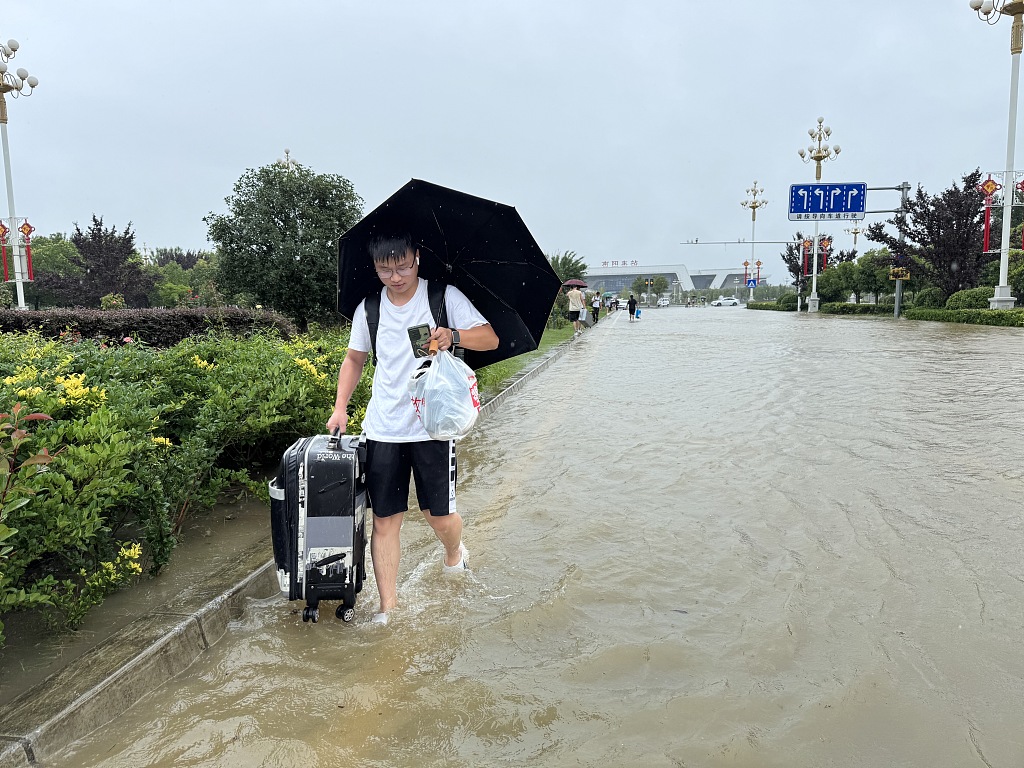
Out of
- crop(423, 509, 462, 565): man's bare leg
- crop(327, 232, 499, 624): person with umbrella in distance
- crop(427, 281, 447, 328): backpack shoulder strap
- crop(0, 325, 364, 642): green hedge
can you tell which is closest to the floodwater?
crop(423, 509, 462, 565): man's bare leg

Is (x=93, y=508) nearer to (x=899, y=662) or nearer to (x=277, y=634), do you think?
(x=277, y=634)

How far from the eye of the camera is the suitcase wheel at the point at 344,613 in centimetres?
→ 302

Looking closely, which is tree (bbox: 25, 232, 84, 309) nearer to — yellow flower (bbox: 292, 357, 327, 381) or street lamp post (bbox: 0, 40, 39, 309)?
street lamp post (bbox: 0, 40, 39, 309)

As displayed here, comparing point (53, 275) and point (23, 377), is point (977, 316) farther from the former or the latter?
point (53, 275)

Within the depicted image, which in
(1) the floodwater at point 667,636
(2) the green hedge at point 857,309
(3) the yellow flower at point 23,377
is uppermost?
(3) the yellow flower at point 23,377

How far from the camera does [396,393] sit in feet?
9.64

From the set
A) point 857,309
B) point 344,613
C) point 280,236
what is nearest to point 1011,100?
point 857,309

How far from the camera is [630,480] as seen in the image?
5.34 m

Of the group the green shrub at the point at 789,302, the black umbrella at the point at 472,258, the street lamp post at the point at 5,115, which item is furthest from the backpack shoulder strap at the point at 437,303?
the green shrub at the point at 789,302

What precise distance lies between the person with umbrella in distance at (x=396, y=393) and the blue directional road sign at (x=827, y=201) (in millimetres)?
31661

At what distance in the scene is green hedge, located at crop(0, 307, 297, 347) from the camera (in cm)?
912

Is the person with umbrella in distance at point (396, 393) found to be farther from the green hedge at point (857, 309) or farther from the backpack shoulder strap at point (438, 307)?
the green hedge at point (857, 309)

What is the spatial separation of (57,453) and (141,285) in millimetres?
37368

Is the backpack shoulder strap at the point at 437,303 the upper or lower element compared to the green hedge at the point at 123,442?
upper
